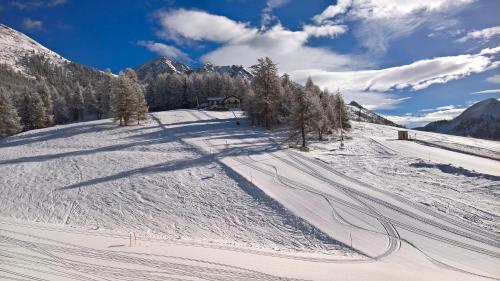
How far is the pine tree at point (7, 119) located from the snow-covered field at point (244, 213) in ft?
78.7

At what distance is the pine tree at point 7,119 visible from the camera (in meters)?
68.2

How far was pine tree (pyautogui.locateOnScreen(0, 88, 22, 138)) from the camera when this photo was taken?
68188 millimetres

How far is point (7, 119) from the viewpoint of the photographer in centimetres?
6925

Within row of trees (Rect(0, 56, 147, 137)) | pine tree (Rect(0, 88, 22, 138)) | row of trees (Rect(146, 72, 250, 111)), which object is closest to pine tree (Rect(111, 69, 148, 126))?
row of trees (Rect(0, 56, 147, 137))

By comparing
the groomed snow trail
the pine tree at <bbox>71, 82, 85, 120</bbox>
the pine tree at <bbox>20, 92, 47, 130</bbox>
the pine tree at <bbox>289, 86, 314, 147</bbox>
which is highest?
the pine tree at <bbox>71, 82, 85, 120</bbox>

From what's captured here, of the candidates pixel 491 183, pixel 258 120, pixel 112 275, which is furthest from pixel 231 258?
pixel 258 120

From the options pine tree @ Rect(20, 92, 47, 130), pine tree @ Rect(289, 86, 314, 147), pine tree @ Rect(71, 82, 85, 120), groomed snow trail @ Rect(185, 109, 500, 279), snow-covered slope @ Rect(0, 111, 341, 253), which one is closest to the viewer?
groomed snow trail @ Rect(185, 109, 500, 279)

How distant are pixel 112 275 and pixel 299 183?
21.0 m

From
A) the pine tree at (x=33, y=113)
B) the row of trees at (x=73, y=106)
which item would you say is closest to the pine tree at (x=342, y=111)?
the row of trees at (x=73, y=106)

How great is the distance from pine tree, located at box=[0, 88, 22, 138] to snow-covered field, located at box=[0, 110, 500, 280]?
78.7 ft

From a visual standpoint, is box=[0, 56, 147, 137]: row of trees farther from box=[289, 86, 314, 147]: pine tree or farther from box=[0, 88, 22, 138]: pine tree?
box=[289, 86, 314, 147]: pine tree

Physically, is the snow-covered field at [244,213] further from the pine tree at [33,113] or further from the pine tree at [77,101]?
the pine tree at [77,101]

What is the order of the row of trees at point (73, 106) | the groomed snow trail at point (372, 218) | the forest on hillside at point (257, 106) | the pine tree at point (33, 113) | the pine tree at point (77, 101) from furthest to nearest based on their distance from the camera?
the pine tree at point (77, 101)
the pine tree at point (33, 113)
the row of trees at point (73, 106)
the forest on hillside at point (257, 106)
the groomed snow trail at point (372, 218)

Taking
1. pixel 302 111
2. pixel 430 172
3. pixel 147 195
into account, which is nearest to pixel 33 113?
pixel 147 195
